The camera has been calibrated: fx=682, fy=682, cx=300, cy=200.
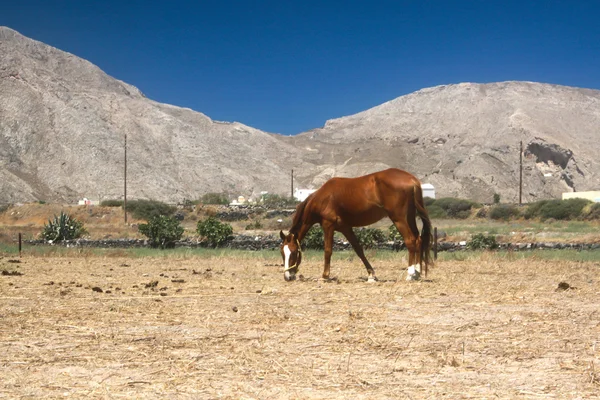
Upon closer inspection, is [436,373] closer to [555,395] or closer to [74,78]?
[555,395]

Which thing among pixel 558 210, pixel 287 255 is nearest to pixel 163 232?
pixel 287 255

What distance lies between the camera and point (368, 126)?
155250 mm

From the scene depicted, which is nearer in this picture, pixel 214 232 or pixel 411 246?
pixel 411 246

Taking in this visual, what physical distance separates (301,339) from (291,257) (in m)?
6.70

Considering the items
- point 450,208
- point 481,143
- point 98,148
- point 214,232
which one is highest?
point 481,143

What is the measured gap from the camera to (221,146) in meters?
110

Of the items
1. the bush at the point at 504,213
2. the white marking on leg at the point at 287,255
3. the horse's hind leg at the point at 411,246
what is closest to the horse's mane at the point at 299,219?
the white marking on leg at the point at 287,255

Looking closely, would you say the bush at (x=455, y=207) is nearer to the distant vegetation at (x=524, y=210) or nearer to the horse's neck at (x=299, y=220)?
the distant vegetation at (x=524, y=210)

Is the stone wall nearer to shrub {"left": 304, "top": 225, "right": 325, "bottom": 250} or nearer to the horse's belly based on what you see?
shrub {"left": 304, "top": 225, "right": 325, "bottom": 250}

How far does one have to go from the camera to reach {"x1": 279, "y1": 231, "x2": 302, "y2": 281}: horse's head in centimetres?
1348

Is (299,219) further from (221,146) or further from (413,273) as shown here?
(221,146)

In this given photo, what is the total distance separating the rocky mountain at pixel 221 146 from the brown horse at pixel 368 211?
68000 mm

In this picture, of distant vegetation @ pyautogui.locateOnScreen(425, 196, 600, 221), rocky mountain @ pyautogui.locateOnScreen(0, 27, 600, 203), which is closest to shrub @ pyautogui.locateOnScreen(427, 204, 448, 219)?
distant vegetation @ pyautogui.locateOnScreen(425, 196, 600, 221)

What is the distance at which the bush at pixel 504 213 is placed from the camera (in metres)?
60.9
